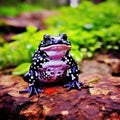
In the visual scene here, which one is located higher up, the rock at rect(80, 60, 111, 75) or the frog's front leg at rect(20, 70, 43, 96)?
the frog's front leg at rect(20, 70, 43, 96)

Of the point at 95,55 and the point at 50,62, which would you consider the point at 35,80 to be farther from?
the point at 95,55

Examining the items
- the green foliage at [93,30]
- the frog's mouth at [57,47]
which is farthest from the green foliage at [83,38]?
the frog's mouth at [57,47]

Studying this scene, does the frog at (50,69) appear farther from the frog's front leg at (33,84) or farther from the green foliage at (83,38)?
the green foliage at (83,38)

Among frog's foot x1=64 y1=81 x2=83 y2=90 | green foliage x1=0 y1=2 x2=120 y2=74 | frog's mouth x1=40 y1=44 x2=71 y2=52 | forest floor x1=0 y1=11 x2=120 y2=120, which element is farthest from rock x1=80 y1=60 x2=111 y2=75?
frog's mouth x1=40 y1=44 x2=71 y2=52

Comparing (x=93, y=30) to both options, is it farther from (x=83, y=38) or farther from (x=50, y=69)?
(x=50, y=69)

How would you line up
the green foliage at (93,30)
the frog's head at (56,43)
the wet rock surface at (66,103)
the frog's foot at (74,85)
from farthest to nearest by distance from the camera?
the green foliage at (93,30), the frog's foot at (74,85), the frog's head at (56,43), the wet rock surface at (66,103)

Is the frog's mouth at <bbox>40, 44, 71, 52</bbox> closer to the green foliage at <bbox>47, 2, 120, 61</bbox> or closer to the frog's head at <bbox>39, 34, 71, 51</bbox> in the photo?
the frog's head at <bbox>39, 34, 71, 51</bbox>
